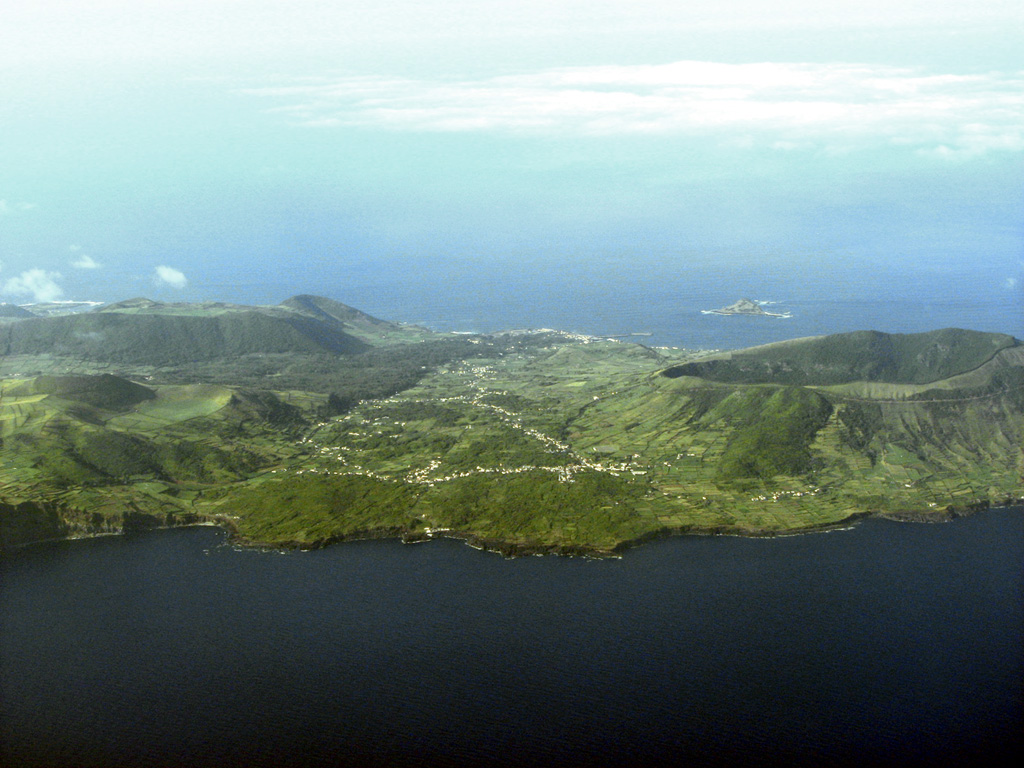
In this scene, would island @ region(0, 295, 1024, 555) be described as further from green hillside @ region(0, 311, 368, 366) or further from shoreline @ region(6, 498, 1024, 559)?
green hillside @ region(0, 311, 368, 366)

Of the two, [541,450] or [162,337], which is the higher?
[162,337]

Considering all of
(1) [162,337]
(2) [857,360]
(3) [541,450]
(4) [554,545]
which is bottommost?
(4) [554,545]

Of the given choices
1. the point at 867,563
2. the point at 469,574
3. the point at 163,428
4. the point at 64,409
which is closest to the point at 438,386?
the point at 163,428

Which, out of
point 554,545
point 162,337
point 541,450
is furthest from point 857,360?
point 162,337

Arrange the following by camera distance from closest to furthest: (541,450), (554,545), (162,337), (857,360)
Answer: (554,545) → (541,450) → (857,360) → (162,337)

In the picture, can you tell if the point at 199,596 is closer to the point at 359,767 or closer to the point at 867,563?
the point at 359,767

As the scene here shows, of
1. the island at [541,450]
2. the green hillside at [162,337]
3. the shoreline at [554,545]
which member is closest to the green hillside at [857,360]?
the island at [541,450]

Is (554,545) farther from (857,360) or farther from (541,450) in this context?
(857,360)

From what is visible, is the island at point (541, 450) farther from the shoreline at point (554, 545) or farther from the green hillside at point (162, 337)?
the green hillside at point (162, 337)

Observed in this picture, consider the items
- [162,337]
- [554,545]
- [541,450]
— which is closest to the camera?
[554,545]
